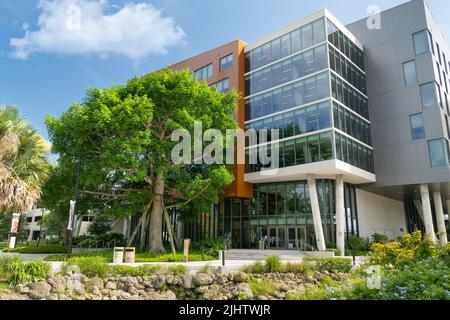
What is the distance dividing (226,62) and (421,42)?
19201 millimetres

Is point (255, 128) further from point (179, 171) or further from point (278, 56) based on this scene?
point (179, 171)

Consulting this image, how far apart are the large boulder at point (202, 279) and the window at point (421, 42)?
97.8 ft

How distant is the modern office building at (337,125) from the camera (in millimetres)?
30125

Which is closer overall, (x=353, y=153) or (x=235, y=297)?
(x=235, y=297)

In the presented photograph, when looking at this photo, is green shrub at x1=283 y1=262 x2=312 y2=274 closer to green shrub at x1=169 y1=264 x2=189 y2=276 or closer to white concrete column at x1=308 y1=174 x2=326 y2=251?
green shrub at x1=169 y1=264 x2=189 y2=276

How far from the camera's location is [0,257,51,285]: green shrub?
12469 mm

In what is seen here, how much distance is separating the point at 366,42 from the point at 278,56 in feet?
34.2

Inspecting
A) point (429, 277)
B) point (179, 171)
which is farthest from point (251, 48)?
point (429, 277)

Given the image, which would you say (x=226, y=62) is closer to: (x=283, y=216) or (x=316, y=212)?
(x=283, y=216)

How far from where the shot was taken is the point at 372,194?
122ft

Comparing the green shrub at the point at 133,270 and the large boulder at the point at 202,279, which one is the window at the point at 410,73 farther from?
the green shrub at the point at 133,270

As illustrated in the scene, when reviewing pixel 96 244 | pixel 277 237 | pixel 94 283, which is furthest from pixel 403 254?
pixel 96 244

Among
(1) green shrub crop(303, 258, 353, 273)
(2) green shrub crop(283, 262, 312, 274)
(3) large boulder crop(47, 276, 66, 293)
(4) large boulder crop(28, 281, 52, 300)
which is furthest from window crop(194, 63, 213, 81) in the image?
(4) large boulder crop(28, 281, 52, 300)

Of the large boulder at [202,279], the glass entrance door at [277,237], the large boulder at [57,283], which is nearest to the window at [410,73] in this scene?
the glass entrance door at [277,237]
